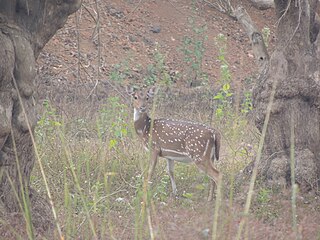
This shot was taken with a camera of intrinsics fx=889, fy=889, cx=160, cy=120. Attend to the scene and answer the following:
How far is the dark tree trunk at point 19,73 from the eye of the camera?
7008mm

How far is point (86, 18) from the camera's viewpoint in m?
25.5

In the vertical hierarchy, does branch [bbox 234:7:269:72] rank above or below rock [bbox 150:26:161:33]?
above

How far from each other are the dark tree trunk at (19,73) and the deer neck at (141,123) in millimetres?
3856

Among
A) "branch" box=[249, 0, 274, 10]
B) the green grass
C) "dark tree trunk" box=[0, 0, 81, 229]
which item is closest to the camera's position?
"dark tree trunk" box=[0, 0, 81, 229]

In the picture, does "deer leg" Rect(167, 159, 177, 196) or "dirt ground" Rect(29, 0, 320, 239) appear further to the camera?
"dirt ground" Rect(29, 0, 320, 239)

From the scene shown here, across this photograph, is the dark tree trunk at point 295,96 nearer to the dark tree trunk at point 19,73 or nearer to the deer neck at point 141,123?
the deer neck at point 141,123

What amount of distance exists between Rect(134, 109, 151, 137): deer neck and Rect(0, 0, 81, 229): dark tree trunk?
152 inches

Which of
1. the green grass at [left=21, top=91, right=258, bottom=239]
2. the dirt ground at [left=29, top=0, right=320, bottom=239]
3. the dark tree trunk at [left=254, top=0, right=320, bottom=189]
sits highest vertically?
the dark tree trunk at [left=254, top=0, right=320, bottom=189]

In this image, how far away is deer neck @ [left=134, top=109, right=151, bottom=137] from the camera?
11375mm

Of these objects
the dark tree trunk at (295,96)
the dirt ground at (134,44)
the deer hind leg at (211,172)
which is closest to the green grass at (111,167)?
the deer hind leg at (211,172)

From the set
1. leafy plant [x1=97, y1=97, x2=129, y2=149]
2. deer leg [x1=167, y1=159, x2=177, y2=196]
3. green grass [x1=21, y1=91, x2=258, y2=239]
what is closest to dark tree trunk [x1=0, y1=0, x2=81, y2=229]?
green grass [x1=21, y1=91, x2=258, y2=239]

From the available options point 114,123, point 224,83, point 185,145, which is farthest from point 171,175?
point 224,83

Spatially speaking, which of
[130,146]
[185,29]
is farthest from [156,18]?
[130,146]

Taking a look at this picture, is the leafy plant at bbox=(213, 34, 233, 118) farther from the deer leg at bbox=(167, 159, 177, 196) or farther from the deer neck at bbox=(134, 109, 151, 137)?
the deer leg at bbox=(167, 159, 177, 196)
